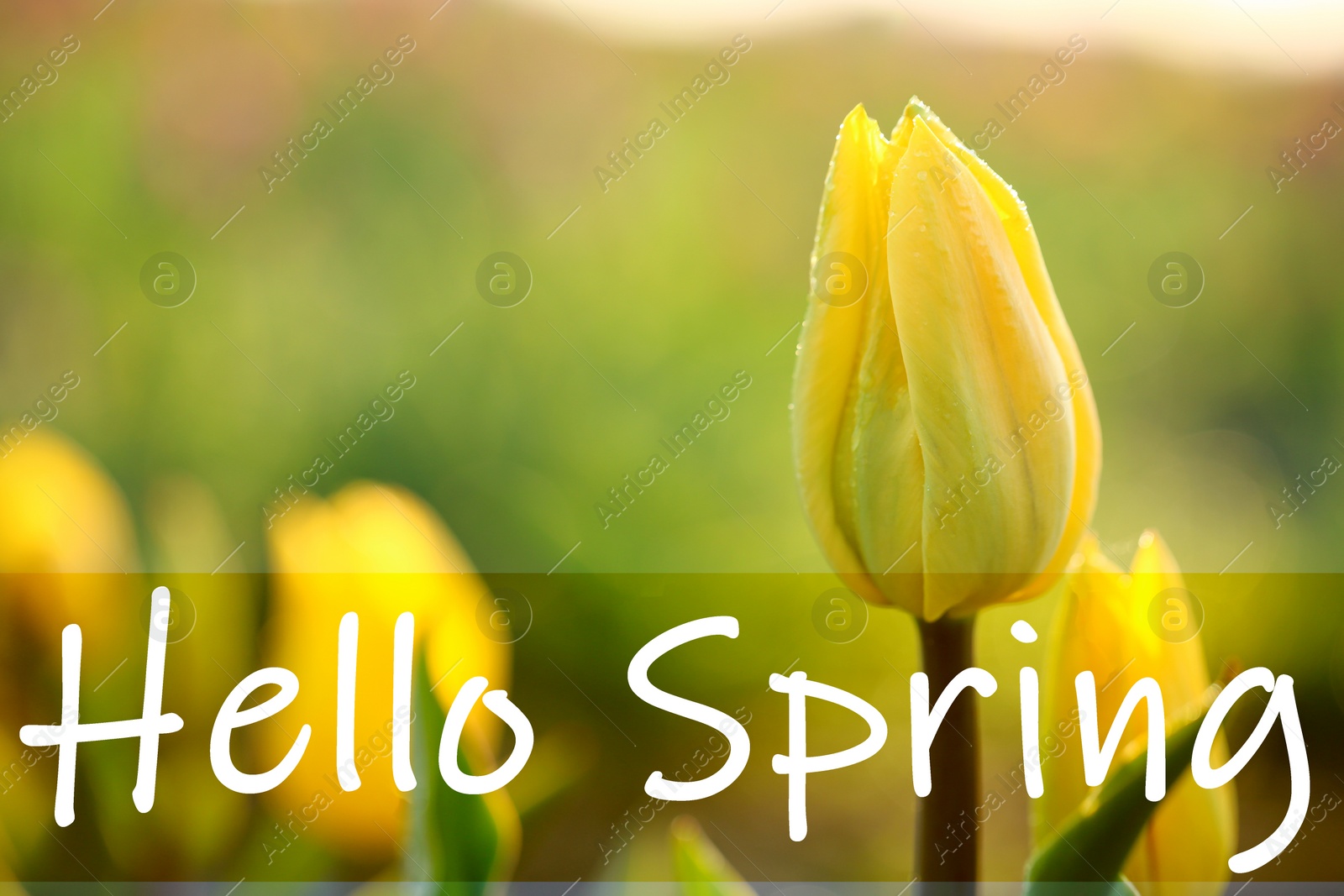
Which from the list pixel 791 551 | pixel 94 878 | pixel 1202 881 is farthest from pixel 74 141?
pixel 1202 881

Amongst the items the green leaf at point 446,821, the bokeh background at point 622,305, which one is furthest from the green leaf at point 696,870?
the bokeh background at point 622,305

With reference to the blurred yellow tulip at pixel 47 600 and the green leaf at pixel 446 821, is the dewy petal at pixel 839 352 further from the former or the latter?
the blurred yellow tulip at pixel 47 600

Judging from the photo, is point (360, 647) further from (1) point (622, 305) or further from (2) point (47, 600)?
(1) point (622, 305)

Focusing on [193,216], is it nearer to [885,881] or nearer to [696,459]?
[696,459]

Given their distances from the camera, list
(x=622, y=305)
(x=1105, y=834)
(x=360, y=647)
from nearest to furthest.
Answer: (x=1105, y=834) < (x=360, y=647) < (x=622, y=305)

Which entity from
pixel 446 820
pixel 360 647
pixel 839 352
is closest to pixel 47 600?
pixel 360 647
